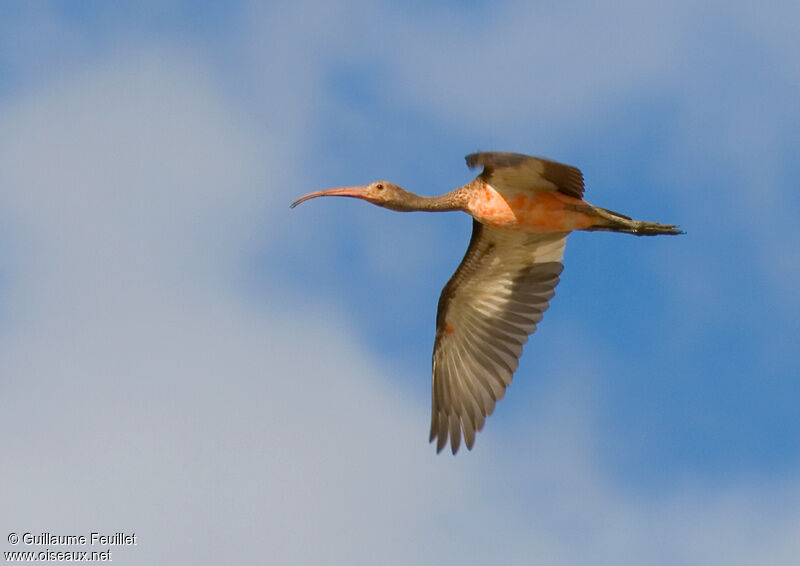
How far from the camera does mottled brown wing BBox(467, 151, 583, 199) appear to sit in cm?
1530

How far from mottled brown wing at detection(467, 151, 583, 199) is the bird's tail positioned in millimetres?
348

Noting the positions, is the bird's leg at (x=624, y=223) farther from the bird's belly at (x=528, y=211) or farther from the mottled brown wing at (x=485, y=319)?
the mottled brown wing at (x=485, y=319)

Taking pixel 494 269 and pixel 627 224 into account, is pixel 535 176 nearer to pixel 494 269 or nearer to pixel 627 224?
pixel 627 224

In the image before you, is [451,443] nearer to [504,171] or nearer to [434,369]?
[434,369]

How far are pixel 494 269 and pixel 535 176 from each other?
2.29 m

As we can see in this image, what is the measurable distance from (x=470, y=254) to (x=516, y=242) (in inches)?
29.7

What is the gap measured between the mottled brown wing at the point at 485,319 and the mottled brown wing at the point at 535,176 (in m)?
1.16

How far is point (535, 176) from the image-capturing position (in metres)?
15.8

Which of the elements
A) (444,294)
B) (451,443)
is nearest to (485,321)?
(444,294)

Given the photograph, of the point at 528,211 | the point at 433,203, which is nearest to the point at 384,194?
the point at 433,203

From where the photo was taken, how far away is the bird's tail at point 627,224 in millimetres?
16094

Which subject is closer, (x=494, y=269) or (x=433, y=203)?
(x=433, y=203)

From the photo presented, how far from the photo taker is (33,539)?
49.2 ft

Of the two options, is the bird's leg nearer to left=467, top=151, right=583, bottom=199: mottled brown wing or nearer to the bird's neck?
left=467, top=151, right=583, bottom=199: mottled brown wing
